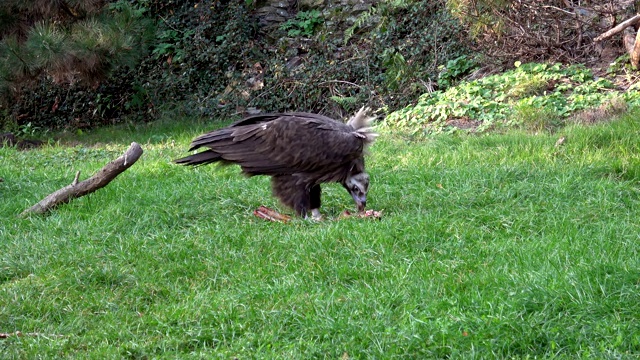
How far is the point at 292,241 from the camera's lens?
6.04 meters

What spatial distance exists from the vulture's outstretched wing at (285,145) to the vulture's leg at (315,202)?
0.71 ft

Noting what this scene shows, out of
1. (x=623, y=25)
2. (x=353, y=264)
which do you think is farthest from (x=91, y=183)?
(x=623, y=25)

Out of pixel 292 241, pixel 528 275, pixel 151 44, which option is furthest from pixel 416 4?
pixel 528 275

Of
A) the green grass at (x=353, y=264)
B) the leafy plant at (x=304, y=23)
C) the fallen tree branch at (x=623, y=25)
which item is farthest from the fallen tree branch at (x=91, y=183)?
the leafy plant at (x=304, y=23)

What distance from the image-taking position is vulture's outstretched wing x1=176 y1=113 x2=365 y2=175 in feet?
22.1

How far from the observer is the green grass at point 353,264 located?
4355 millimetres

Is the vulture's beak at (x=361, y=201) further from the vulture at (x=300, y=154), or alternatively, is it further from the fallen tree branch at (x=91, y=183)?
the fallen tree branch at (x=91, y=183)

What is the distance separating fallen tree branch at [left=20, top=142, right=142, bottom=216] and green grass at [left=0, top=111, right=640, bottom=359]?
0.50 ft

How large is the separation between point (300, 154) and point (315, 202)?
1.58ft

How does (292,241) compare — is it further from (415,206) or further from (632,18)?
(632,18)

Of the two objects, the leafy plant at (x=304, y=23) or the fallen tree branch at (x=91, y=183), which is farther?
the leafy plant at (x=304, y=23)

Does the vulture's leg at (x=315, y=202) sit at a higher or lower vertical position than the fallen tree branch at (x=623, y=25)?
lower

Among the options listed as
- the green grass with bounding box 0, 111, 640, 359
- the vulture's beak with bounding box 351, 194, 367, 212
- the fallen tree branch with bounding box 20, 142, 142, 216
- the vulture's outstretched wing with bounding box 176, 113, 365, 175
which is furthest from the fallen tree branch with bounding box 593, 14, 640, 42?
the fallen tree branch with bounding box 20, 142, 142, 216

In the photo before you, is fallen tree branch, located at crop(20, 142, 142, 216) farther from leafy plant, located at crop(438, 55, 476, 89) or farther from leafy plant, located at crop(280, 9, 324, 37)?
leafy plant, located at crop(280, 9, 324, 37)
